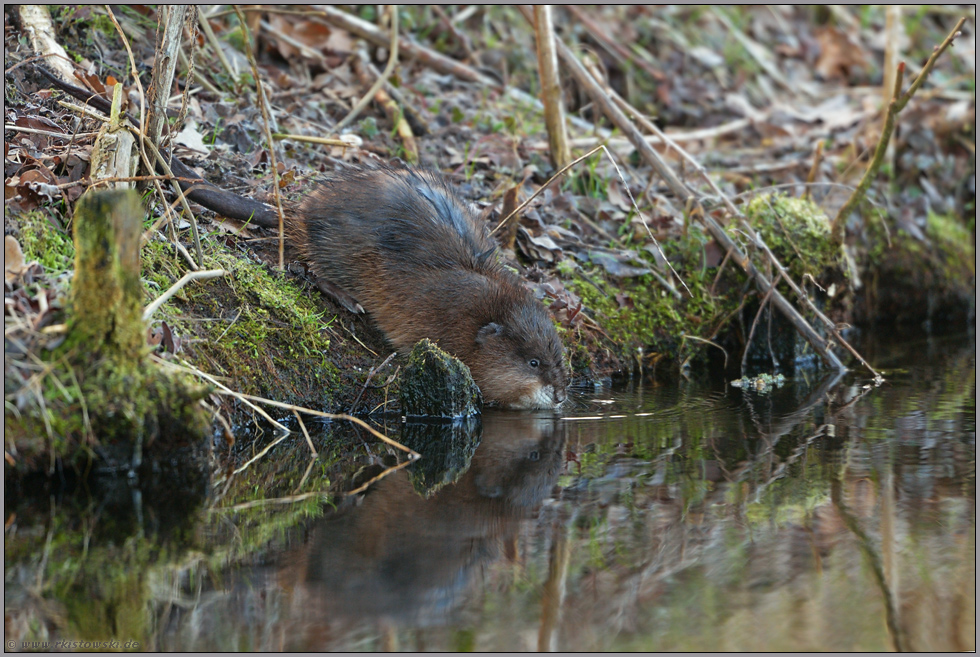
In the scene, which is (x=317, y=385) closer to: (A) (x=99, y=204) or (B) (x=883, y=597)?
(A) (x=99, y=204)

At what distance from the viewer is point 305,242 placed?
525cm

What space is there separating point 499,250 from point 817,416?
2225mm

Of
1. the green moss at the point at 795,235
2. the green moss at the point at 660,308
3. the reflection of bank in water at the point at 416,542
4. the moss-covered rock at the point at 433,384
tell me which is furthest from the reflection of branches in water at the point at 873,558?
the green moss at the point at 795,235

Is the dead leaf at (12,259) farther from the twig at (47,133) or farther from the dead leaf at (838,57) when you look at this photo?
the dead leaf at (838,57)

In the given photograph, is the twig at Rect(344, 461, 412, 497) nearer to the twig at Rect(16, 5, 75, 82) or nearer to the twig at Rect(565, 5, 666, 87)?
the twig at Rect(16, 5, 75, 82)

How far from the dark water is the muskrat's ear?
0.76 meters

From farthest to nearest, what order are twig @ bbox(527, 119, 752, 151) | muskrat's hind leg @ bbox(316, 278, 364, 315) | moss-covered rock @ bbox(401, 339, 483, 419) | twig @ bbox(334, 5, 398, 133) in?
1. twig @ bbox(527, 119, 752, 151)
2. twig @ bbox(334, 5, 398, 133)
3. muskrat's hind leg @ bbox(316, 278, 364, 315)
4. moss-covered rock @ bbox(401, 339, 483, 419)

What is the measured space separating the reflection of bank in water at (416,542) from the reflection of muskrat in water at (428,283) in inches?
35.2

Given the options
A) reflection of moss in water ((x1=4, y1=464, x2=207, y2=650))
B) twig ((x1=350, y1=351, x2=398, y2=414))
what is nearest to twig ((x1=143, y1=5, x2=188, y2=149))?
twig ((x1=350, y1=351, x2=398, y2=414))

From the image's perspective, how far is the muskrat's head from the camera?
5.02 meters

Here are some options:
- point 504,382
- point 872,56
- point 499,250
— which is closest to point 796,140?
point 872,56

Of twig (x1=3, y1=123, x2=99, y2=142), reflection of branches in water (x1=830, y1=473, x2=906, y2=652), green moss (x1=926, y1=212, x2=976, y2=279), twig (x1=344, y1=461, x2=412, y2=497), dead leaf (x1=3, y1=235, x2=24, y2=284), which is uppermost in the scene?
twig (x1=3, y1=123, x2=99, y2=142)

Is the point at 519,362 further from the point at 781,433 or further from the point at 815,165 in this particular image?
the point at 815,165

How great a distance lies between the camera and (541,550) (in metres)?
3.08
